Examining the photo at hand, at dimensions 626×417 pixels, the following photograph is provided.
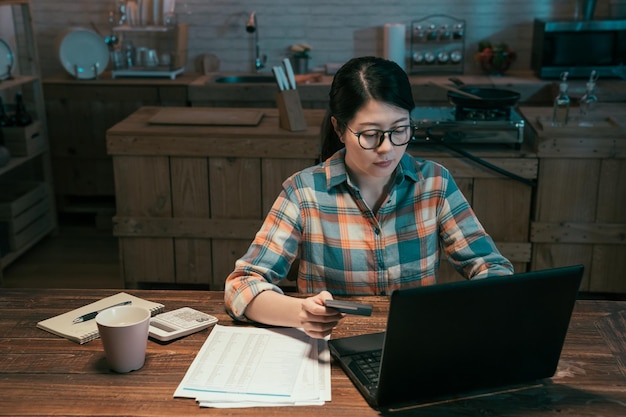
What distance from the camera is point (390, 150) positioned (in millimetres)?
1840

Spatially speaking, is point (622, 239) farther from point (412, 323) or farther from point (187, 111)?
point (412, 323)

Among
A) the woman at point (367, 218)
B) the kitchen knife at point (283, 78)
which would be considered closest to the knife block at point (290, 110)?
the kitchen knife at point (283, 78)

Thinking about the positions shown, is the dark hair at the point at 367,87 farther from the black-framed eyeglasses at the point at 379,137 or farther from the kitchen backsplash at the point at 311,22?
the kitchen backsplash at the point at 311,22

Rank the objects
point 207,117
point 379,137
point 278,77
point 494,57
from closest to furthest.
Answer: point 379,137, point 278,77, point 207,117, point 494,57

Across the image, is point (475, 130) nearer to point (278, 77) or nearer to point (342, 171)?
point (278, 77)

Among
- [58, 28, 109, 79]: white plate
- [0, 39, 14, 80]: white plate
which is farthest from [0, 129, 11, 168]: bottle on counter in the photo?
[58, 28, 109, 79]: white plate

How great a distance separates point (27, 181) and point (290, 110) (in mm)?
2235

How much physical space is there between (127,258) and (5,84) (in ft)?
4.63

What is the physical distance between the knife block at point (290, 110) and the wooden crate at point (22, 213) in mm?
1808

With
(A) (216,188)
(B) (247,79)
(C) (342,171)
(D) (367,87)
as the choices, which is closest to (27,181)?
(B) (247,79)

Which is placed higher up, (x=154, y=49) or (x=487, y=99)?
(x=154, y=49)

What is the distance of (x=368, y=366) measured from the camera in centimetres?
151

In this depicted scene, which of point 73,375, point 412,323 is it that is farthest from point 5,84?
point 412,323

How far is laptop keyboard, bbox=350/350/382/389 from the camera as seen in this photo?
57.3 inches
